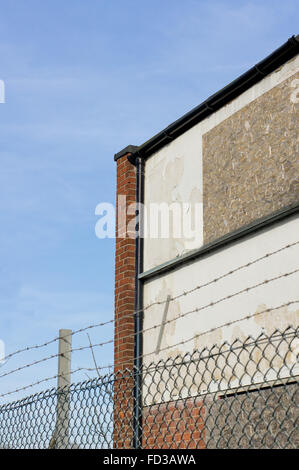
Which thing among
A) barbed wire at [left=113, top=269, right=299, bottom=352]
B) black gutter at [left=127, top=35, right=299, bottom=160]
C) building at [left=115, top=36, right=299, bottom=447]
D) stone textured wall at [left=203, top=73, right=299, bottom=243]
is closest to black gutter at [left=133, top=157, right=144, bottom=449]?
building at [left=115, top=36, right=299, bottom=447]

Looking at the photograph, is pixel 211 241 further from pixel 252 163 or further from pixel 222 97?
pixel 222 97

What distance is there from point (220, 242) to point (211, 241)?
0.84ft

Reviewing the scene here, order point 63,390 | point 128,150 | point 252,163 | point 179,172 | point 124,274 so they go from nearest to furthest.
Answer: point 63,390, point 252,163, point 179,172, point 124,274, point 128,150

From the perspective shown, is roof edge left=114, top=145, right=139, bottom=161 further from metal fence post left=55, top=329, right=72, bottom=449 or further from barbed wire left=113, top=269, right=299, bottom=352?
metal fence post left=55, top=329, right=72, bottom=449

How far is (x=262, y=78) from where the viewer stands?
9.48 meters

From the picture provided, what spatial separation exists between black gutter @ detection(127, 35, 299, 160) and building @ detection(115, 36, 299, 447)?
0.01m

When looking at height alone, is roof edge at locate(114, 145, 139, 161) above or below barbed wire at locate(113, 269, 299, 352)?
above

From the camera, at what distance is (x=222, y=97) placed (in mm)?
10039

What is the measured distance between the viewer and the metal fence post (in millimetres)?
7227

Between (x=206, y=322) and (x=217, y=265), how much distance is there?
2.52 ft

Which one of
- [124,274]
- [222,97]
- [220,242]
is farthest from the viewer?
[124,274]

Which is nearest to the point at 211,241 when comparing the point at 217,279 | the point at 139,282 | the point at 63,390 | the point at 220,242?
the point at 220,242
